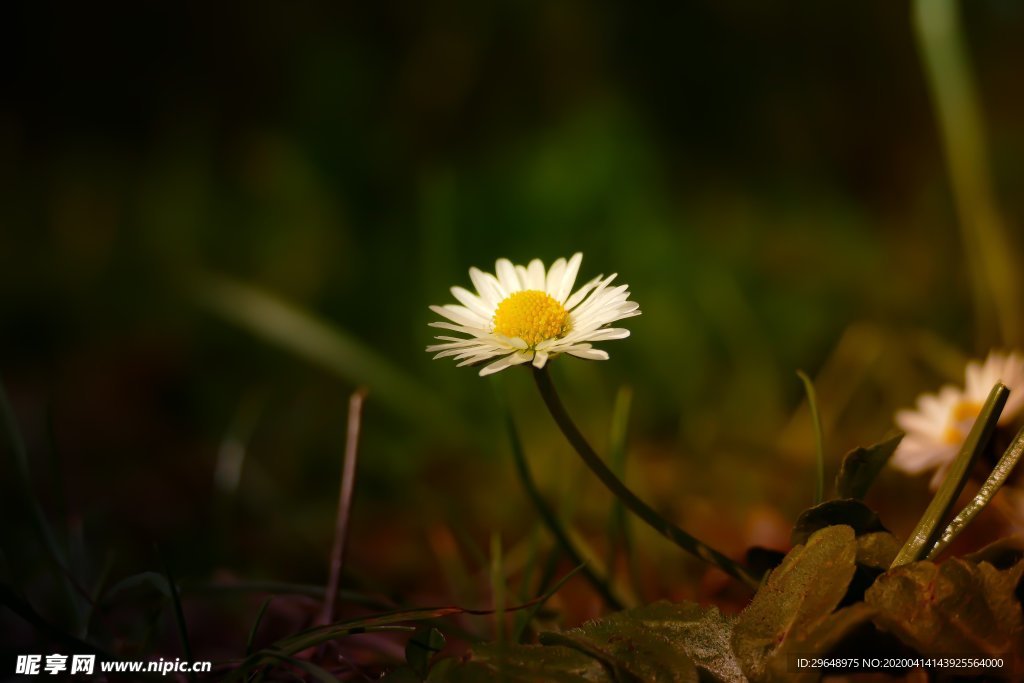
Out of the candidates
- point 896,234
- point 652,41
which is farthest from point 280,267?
point 896,234

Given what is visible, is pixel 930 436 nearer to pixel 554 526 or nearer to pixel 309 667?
pixel 554 526

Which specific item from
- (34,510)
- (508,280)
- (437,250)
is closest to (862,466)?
(508,280)

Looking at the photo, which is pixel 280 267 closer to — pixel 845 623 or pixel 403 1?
pixel 403 1

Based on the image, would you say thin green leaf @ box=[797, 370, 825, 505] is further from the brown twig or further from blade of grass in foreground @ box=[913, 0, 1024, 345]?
blade of grass in foreground @ box=[913, 0, 1024, 345]

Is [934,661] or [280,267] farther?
[280,267]

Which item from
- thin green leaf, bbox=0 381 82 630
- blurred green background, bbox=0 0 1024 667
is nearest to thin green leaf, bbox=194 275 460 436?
blurred green background, bbox=0 0 1024 667

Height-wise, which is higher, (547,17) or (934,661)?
(547,17)

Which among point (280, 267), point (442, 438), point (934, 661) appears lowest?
point (934, 661)
